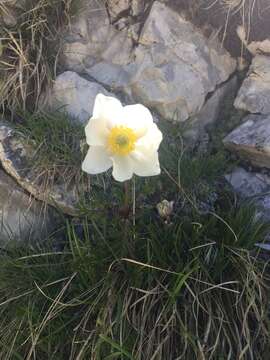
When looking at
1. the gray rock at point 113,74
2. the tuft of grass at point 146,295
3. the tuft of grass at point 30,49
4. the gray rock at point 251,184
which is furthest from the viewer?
the gray rock at point 113,74

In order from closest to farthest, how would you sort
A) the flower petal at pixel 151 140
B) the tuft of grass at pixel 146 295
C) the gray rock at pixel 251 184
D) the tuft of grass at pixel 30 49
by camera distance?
the flower petal at pixel 151 140 → the tuft of grass at pixel 146 295 → the gray rock at pixel 251 184 → the tuft of grass at pixel 30 49

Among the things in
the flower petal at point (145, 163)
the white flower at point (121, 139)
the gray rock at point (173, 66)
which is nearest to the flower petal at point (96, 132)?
the white flower at point (121, 139)

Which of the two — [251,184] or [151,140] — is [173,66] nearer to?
[251,184]

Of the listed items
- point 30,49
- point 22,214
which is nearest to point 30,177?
point 22,214

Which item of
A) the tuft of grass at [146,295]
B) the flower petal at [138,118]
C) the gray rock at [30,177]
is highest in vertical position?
the flower petal at [138,118]

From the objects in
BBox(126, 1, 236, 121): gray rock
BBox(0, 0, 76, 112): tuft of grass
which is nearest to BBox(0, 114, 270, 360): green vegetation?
BBox(126, 1, 236, 121): gray rock

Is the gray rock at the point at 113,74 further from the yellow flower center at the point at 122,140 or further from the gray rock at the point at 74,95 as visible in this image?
the yellow flower center at the point at 122,140

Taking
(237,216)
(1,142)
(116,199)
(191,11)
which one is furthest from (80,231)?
(191,11)
